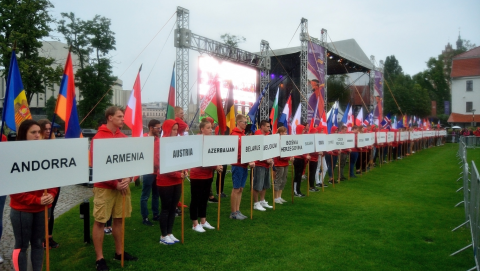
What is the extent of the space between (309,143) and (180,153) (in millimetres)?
5024

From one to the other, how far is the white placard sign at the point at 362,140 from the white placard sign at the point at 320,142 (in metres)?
3.19

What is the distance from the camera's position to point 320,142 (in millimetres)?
10375

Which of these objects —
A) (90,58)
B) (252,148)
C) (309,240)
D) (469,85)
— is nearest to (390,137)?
(252,148)

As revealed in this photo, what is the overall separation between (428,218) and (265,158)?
369cm

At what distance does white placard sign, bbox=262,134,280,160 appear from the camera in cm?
769

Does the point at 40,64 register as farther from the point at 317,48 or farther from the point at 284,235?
the point at 284,235

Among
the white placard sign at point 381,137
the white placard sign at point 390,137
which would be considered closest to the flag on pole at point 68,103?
the white placard sign at point 381,137

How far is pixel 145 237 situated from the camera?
19.9 feet

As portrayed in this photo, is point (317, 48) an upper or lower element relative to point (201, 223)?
upper

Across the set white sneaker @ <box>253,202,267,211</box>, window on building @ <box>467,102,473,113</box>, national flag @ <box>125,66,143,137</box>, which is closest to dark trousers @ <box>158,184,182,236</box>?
national flag @ <box>125,66,143,137</box>

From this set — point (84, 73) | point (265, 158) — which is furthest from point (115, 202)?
point (84, 73)

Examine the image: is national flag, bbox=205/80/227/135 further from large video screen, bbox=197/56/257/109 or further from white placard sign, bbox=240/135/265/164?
large video screen, bbox=197/56/257/109

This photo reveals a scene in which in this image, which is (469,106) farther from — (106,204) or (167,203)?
(106,204)

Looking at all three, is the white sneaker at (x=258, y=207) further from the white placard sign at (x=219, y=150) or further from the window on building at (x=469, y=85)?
the window on building at (x=469, y=85)
